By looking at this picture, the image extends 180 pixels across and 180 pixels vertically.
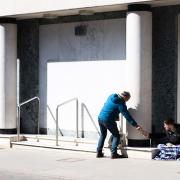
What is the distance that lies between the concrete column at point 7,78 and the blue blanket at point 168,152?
16.0 feet

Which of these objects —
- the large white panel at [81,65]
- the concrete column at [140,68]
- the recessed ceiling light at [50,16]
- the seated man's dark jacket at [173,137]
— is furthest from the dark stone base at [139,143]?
the recessed ceiling light at [50,16]

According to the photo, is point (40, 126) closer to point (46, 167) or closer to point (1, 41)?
point (1, 41)

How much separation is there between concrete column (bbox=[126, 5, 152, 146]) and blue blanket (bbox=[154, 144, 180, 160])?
0.67 metres

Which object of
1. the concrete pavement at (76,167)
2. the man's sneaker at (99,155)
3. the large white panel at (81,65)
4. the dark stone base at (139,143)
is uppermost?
the large white panel at (81,65)

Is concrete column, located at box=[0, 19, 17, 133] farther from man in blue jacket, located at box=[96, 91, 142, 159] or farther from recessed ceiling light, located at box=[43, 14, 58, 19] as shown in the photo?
man in blue jacket, located at box=[96, 91, 142, 159]

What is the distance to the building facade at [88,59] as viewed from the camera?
1419 centimetres

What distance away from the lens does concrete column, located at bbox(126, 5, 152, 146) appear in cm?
1412

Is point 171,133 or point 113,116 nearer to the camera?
point 171,133

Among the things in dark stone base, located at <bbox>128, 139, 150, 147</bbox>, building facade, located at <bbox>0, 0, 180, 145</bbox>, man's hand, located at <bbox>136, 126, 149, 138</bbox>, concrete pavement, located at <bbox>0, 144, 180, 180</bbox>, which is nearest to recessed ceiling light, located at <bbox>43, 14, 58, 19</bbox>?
building facade, located at <bbox>0, 0, 180, 145</bbox>

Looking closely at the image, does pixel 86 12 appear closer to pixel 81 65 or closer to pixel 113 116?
pixel 81 65

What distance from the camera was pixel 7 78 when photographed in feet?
55.2

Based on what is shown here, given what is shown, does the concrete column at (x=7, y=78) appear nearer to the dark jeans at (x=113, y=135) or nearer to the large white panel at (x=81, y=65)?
the large white panel at (x=81, y=65)

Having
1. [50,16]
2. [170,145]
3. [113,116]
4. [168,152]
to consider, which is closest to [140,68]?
[113,116]

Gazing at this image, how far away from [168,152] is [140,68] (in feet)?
6.66
